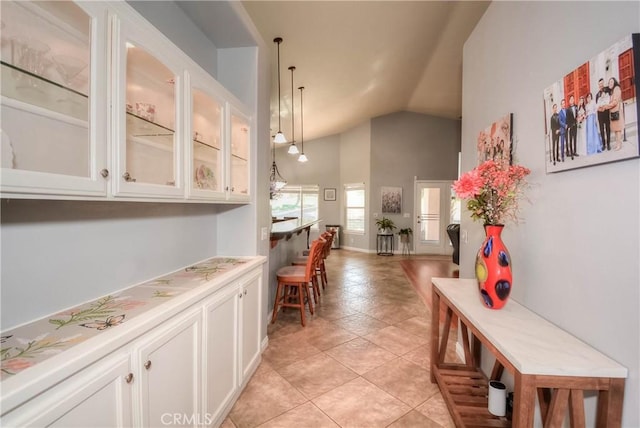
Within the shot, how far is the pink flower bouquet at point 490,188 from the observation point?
5.07 feet

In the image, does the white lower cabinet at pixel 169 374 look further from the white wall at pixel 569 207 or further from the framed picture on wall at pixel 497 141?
the framed picture on wall at pixel 497 141

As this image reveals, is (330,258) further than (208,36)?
Yes

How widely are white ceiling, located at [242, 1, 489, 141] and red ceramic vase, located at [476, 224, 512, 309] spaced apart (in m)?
2.91

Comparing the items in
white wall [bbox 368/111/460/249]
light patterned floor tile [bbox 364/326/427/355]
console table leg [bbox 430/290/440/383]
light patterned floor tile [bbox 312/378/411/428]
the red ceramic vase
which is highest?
white wall [bbox 368/111/460/249]

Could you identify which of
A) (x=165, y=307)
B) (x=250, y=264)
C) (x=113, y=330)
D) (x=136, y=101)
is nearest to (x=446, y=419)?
(x=250, y=264)

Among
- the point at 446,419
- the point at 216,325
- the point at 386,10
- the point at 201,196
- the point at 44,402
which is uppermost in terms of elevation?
the point at 386,10

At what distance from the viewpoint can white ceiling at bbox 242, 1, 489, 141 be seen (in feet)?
10.6

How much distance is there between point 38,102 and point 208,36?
5.64ft

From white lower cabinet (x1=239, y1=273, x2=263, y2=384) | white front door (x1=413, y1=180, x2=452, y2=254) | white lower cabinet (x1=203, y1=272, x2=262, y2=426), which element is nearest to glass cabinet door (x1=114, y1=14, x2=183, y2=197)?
white lower cabinet (x1=203, y1=272, x2=262, y2=426)

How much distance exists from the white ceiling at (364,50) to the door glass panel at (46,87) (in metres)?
2.42

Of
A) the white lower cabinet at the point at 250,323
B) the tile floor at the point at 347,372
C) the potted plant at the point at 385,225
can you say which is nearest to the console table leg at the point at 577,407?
the tile floor at the point at 347,372

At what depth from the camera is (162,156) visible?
1.50m

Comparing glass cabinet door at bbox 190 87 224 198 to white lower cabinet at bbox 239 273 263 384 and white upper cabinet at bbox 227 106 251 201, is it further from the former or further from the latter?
white lower cabinet at bbox 239 273 263 384

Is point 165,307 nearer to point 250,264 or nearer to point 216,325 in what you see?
point 216,325
